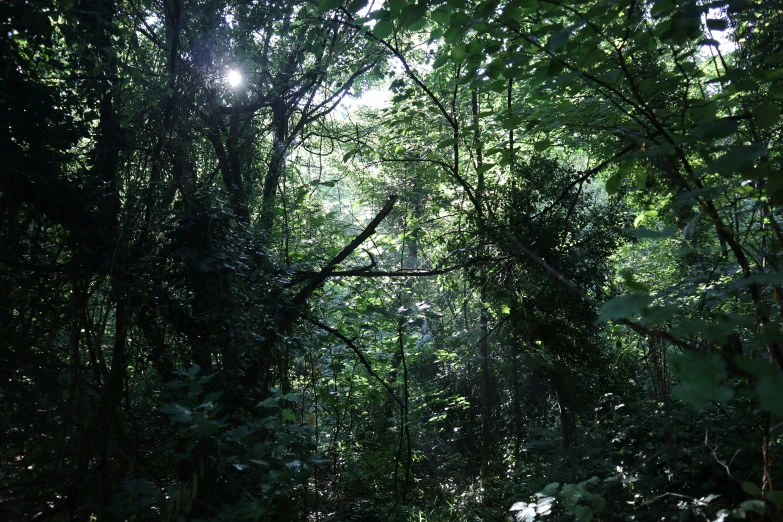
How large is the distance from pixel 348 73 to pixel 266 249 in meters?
2.02

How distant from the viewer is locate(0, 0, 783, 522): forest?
1.77 meters

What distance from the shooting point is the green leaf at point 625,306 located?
1.06 m

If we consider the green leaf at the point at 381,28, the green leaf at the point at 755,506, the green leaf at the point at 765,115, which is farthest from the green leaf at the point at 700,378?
the green leaf at the point at 381,28

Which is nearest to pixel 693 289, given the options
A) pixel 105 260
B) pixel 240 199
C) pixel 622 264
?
pixel 240 199

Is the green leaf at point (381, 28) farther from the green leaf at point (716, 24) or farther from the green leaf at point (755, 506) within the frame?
the green leaf at point (755, 506)

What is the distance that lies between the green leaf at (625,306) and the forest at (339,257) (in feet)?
0.03

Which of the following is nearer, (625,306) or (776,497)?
(625,306)

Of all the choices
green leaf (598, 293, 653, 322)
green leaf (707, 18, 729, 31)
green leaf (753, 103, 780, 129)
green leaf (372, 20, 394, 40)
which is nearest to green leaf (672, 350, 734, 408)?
green leaf (598, 293, 653, 322)

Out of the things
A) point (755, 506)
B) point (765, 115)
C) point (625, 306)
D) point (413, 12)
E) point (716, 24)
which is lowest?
point (755, 506)

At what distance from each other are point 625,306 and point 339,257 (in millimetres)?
2940

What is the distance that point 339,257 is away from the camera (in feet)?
12.7

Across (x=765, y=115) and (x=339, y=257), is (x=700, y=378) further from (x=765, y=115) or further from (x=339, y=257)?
(x=339, y=257)

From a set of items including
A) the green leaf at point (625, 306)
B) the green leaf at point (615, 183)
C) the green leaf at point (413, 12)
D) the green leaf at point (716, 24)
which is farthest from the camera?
the green leaf at point (615, 183)

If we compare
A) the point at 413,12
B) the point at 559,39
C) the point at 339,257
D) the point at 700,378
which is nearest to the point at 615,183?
the point at 559,39
